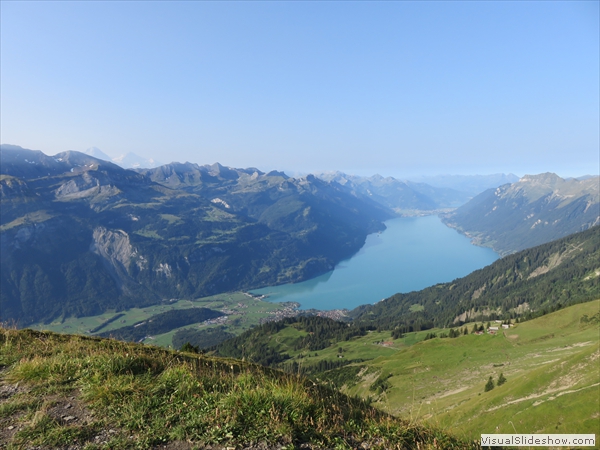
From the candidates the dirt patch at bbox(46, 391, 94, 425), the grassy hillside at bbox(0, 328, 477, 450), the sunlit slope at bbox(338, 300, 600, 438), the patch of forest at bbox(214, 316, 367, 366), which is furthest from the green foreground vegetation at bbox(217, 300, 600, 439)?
the patch of forest at bbox(214, 316, 367, 366)

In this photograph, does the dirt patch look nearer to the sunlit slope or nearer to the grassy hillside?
the grassy hillside

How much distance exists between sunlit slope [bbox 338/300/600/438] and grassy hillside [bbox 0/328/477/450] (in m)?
1.37

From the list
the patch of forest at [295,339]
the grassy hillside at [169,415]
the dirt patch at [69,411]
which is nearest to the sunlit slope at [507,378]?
the grassy hillside at [169,415]

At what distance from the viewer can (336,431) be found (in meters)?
5.70

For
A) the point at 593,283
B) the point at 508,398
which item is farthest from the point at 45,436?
the point at 593,283

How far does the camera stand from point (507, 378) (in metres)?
58.2

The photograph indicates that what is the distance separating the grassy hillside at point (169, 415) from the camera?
518cm

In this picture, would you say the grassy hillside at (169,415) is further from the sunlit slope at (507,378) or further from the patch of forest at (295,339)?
the patch of forest at (295,339)

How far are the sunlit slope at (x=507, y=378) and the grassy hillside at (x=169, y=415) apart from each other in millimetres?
1374

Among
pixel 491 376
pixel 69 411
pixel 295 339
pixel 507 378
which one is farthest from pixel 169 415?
pixel 295 339

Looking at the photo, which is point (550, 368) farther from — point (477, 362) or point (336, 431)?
point (336, 431)

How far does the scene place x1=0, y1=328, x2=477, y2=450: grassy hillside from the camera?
17.0 feet

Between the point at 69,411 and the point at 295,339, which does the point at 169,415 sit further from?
the point at 295,339

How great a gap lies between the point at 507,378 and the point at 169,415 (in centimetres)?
7162
